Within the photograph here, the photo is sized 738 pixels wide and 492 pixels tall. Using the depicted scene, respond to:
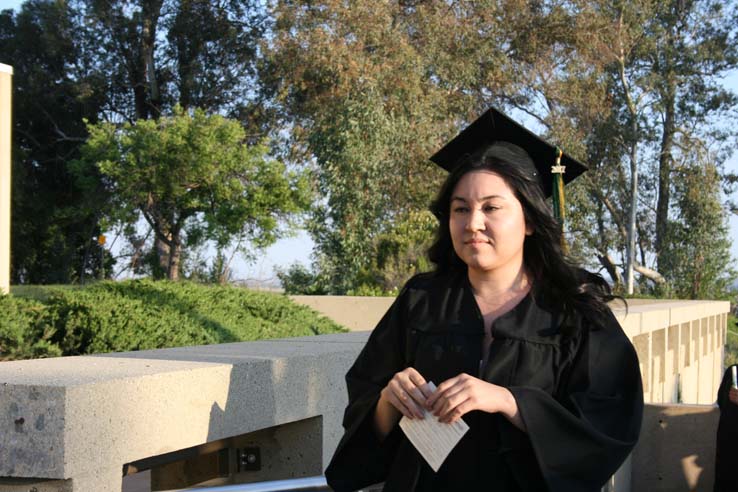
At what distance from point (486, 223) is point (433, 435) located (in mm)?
Result: 596

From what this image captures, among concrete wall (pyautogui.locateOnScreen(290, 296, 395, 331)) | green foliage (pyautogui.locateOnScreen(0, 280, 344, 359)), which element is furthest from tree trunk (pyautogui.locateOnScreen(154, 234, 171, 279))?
green foliage (pyautogui.locateOnScreen(0, 280, 344, 359))

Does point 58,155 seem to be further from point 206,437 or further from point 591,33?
point 206,437

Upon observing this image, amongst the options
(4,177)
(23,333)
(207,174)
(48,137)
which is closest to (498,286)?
(23,333)

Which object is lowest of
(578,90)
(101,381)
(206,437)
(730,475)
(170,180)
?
(730,475)

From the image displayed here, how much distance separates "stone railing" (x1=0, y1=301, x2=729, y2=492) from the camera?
2.42 m

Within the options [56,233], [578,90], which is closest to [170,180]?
[56,233]

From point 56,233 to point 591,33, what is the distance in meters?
18.3

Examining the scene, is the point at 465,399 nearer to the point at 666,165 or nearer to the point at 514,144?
the point at 514,144

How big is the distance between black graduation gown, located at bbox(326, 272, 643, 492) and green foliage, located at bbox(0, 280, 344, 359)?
12.3 ft

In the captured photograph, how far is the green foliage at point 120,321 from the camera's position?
5.82 m

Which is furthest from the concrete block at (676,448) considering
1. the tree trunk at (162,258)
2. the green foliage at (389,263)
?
the tree trunk at (162,258)

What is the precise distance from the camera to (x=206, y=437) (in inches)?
116

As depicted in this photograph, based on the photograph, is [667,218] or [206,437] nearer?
[206,437]

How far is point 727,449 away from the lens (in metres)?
3.88
